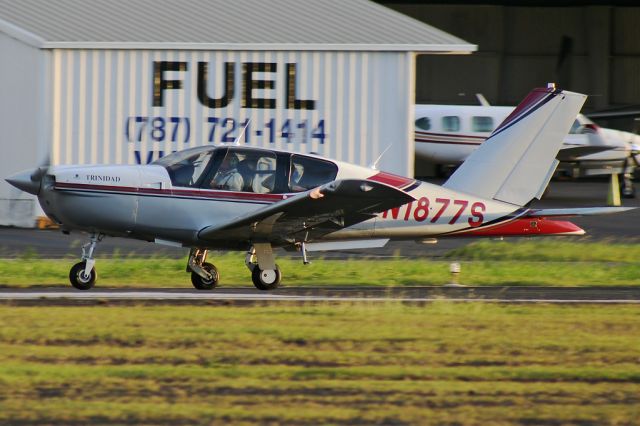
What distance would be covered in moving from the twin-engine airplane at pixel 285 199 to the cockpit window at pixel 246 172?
11mm

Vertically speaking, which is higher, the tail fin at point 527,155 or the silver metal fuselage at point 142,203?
the tail fin at point 527,155

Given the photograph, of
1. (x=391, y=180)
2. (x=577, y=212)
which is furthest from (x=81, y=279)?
(x=577, y=212)

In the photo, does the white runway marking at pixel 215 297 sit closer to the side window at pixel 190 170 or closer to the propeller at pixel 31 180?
the propeller at pixel 31 180

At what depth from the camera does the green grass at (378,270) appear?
15453mm

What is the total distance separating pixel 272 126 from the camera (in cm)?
2222

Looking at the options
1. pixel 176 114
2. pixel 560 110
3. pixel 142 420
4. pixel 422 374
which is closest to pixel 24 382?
pixel 142 420

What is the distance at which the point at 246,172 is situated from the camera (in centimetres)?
1386

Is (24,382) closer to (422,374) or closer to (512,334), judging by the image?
(422,374)

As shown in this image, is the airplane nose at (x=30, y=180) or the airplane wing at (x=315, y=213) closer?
the airplane wing at (x=315, y=213)

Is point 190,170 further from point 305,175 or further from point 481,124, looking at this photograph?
point 481,124

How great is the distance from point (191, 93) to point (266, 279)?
28.3 feet

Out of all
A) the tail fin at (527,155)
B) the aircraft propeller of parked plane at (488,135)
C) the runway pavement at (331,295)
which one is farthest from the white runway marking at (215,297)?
the aircraft propeller of parked plane at (488,135)

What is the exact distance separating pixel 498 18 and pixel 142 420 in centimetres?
4013

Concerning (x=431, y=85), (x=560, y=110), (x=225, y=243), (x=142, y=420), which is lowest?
(x=142, y=420)
